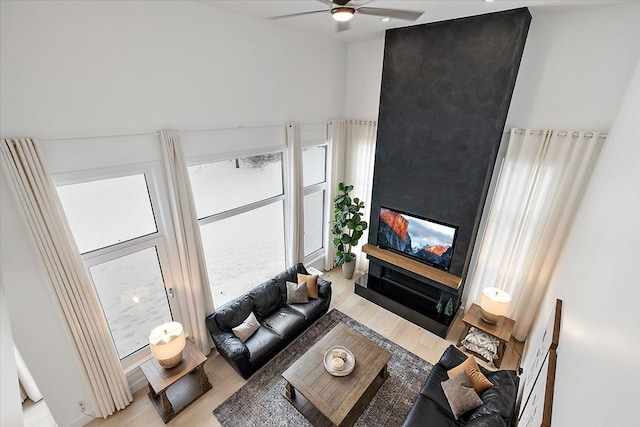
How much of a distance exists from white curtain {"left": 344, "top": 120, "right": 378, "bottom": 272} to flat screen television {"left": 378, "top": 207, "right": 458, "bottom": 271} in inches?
21.5

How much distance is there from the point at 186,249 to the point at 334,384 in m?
2.35

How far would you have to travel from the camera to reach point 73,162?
2537 millimetres

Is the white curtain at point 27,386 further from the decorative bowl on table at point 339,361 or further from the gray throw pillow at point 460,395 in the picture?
the gray throw pillow at point 460,395

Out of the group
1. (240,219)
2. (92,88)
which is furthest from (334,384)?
(92,88)

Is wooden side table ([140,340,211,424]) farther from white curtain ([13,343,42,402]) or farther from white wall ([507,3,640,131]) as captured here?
white wall ([507,3,640,131])

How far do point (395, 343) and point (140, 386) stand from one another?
3.48 m

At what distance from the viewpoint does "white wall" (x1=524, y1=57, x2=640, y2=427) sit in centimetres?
96

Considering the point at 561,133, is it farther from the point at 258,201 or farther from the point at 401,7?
the point at 258,201

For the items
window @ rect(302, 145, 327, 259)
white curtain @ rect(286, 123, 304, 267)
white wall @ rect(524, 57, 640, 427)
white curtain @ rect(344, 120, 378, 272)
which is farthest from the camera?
window @ rect(302, 145, 327, 259)

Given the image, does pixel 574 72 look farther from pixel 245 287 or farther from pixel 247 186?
pixel 245 287

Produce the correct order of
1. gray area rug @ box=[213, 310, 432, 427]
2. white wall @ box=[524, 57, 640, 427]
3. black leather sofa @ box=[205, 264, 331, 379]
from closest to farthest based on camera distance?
white wall @ box=[524, 57, 640, 427] < gray area rug @ box=[213, 310, 432, 427] < black leather sofa @ box=[205, 264, 331, 379]

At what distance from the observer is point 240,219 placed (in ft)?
14.3

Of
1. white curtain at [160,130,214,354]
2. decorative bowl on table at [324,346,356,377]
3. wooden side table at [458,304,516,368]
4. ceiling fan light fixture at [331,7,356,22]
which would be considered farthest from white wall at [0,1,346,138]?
wooden side table at [458,304,516,368]

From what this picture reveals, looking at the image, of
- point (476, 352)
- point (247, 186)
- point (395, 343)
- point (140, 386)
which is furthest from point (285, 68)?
point (476, 352)
